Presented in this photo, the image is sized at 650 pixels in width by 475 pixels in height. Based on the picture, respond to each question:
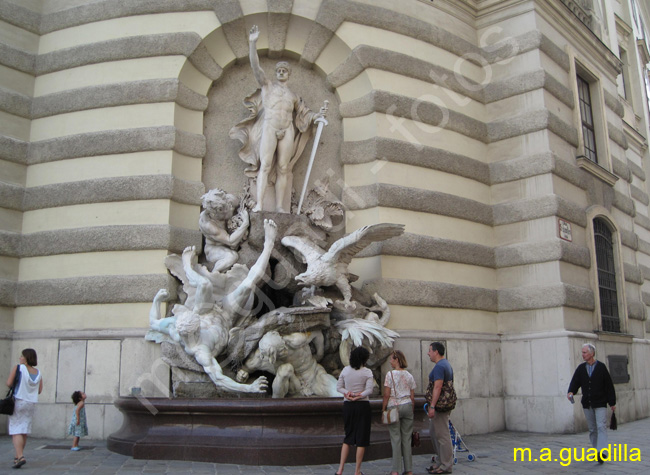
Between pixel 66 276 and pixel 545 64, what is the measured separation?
444 inches

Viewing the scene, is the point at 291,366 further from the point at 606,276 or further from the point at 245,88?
the point at 606,276

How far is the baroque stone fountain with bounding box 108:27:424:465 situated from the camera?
844cm

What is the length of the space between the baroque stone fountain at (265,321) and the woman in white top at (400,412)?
1273mm

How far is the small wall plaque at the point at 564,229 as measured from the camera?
13.5 metres

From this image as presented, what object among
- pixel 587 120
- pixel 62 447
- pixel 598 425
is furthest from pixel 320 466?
pixel 587 120

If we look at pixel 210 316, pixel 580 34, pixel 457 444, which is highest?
pixel 580 34

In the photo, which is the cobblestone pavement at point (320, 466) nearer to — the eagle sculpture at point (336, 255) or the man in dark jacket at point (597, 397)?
the man in dark jacket at point (597, 397)

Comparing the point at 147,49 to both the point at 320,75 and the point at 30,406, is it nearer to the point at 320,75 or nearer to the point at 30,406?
the point at 320,75

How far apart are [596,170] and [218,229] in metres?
9.61

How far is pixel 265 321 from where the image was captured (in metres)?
9.80

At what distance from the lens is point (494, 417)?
12.8 metres

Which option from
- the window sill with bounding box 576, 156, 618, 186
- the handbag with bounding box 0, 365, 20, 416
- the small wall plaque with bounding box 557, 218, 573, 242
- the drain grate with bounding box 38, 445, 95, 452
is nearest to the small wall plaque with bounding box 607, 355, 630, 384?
the small wall plaque with bounding box 557, 218, 573, 242

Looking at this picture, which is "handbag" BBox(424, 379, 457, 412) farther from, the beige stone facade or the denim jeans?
the beige stone facade

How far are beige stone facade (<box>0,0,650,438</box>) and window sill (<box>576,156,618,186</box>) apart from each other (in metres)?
0.06
